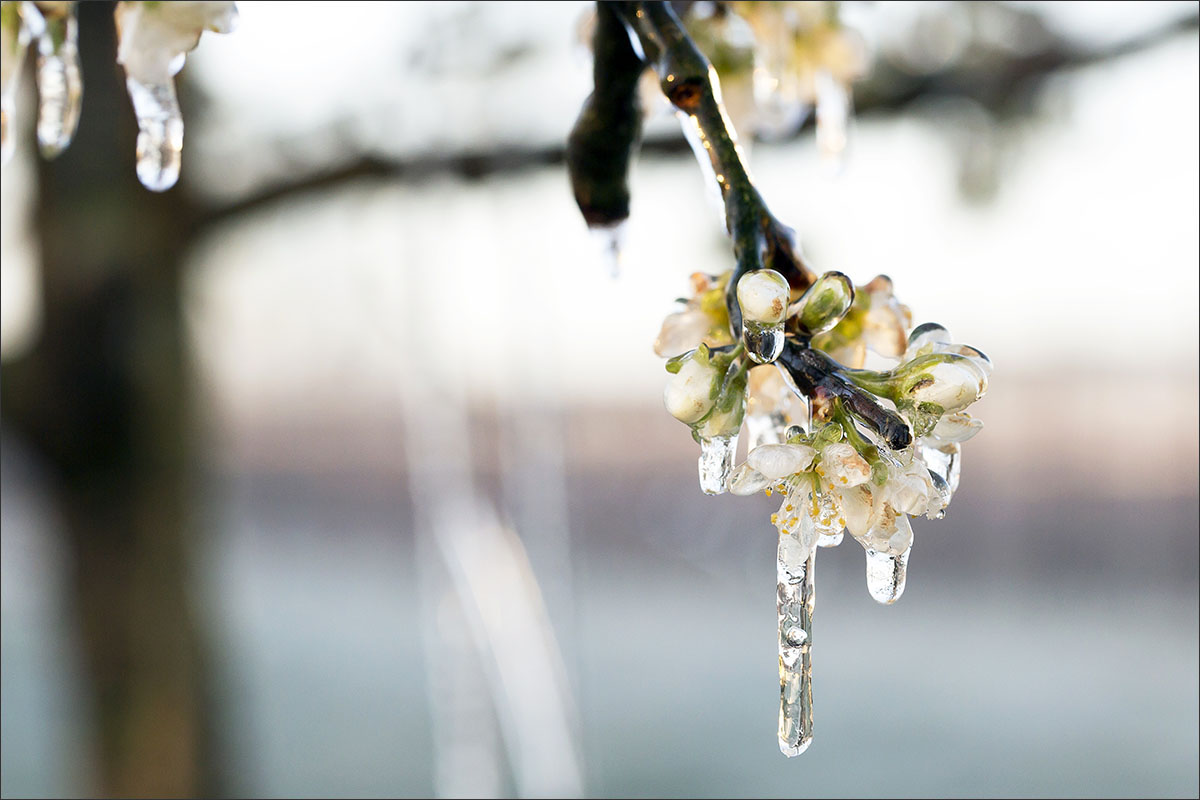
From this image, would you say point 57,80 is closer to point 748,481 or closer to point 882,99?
point 748,481

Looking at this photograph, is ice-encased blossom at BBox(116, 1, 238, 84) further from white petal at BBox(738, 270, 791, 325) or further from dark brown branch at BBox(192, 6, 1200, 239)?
dark brown branch at BBox(192, 6, 1200, 239)

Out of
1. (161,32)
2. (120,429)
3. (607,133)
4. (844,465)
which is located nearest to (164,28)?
(161,32)

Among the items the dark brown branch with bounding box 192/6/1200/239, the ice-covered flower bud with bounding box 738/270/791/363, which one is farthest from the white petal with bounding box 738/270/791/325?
the dark brown branch with bounding box 192/6/1200/239

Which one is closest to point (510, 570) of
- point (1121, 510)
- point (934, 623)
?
point (934, 623)

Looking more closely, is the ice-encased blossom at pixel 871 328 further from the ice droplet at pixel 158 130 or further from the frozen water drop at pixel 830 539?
the ice droplet at pixel 158 130

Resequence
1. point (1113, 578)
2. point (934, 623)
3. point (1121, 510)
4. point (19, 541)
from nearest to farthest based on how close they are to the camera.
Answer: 1. point (934, 623)
2. point (1113, 578)
3. point (1121, 510)
4. point (19, 541)

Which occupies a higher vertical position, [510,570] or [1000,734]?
[510,570]

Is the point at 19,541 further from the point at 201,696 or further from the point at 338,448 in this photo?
the point at 201,696
